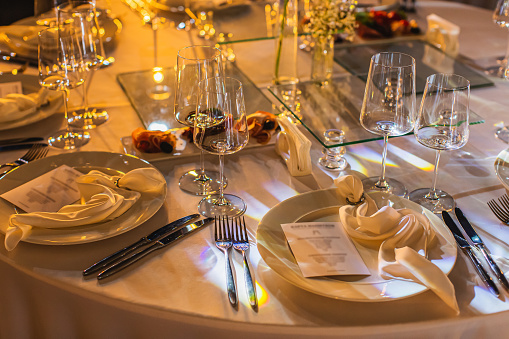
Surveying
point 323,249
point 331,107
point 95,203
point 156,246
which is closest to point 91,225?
point 95,203

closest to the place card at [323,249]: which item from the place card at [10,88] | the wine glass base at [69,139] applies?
the wine glass base at [69,139]

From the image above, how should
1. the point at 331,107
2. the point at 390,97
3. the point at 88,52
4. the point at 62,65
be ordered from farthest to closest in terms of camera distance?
the point at 331,107 → the point at 88,52 → the point at 62,65 → the point at 390,97

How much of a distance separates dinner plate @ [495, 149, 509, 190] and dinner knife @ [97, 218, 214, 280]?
2.68 feet

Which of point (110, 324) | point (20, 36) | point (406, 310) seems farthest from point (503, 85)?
point (20, 36)

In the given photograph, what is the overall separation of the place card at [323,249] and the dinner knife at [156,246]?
0.73 feet

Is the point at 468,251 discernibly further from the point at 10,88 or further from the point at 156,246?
the point at 10,88

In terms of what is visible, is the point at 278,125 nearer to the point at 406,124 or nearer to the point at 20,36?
the point at 406,124

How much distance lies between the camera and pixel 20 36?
8.00 feet

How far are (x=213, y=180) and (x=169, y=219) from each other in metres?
0.23

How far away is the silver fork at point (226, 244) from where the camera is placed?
111 cm

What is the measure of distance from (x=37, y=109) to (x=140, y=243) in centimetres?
88

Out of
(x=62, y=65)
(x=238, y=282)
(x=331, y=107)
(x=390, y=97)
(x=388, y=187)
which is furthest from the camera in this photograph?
(x=331, y=107)

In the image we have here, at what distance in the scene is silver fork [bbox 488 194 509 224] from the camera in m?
1.39

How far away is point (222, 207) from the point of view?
1421mm
